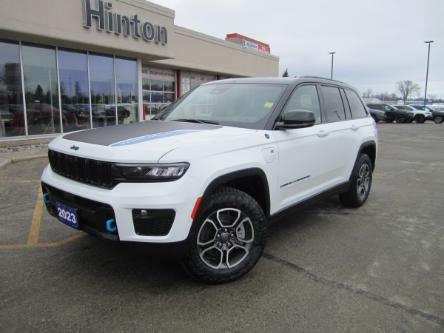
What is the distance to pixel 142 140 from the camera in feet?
9.41

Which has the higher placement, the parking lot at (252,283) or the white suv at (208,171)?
the white suv at (208,171)

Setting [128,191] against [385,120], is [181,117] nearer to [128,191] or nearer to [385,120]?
[128,191]

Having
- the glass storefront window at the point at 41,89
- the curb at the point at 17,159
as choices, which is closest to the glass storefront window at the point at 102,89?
the glass storefront window at the point at 41,89

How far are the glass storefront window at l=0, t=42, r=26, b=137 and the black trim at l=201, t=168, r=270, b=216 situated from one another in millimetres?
11071

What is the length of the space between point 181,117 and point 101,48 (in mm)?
11070

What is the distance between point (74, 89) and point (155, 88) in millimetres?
6688

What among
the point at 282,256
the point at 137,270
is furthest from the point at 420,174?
the point at 137,270

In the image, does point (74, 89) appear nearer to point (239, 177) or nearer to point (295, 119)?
point (295, 119)

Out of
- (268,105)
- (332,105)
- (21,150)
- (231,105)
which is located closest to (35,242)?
(231,105)

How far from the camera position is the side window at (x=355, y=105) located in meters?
5.22

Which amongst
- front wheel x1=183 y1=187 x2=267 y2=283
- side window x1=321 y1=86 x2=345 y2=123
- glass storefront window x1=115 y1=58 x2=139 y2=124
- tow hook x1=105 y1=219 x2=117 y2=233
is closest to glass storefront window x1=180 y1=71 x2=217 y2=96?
glass storefront window x1=115 y1=58 x2=139 y2=124

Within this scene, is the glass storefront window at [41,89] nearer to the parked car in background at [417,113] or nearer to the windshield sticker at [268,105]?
the windshield sticker at [268,105]

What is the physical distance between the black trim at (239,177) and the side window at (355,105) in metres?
2.47

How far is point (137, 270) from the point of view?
3.33m
